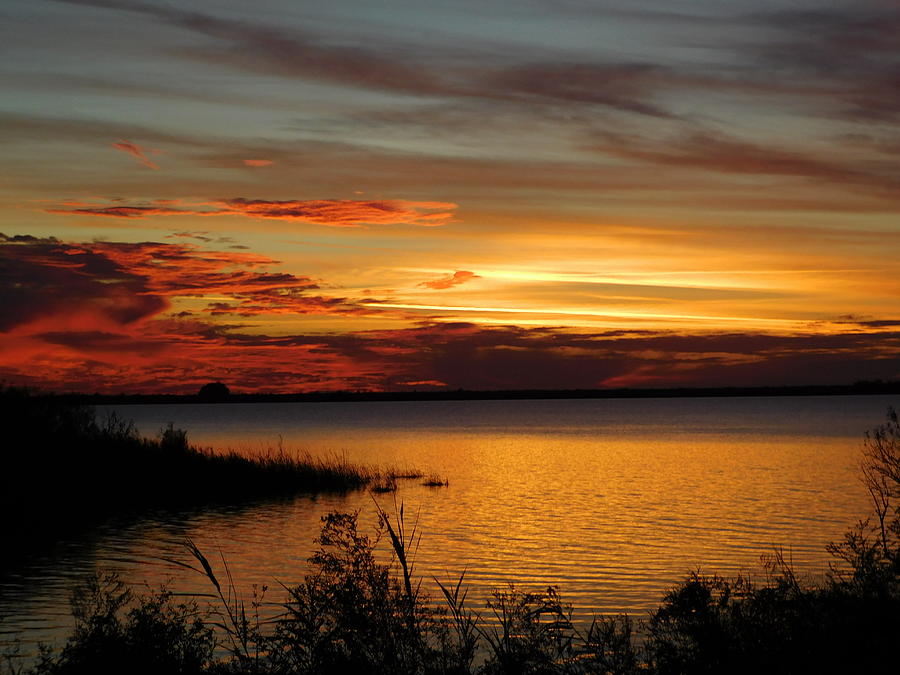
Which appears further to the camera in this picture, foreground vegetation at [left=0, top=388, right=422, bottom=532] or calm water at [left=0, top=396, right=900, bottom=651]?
foreground vegetation at [left=0, top=388, right=422, bottom=532]

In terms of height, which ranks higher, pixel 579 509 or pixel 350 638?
pixel 350 638

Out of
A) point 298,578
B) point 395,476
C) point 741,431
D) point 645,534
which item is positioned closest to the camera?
point 298,578

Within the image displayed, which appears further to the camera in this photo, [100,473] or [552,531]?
[100,473]

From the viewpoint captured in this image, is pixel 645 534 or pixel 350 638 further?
pixel 645 534

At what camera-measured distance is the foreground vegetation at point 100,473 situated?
4025cm

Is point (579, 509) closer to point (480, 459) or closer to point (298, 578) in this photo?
point (298, 578)

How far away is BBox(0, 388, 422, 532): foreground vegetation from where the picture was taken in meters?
40.2

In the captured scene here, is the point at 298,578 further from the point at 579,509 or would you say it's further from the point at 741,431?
the point at 741,431

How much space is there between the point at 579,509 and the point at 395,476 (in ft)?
51.1

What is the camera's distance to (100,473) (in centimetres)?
4544

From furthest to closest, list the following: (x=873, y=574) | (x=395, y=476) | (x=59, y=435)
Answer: (x=395, y=476), (x=59, y=435), (x=873, y=574)

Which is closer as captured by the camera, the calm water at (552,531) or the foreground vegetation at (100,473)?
the calm water at (552,531)

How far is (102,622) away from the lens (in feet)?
44.8

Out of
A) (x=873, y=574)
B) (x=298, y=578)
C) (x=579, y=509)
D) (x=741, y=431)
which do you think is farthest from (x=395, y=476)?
(x=741, y=431)
